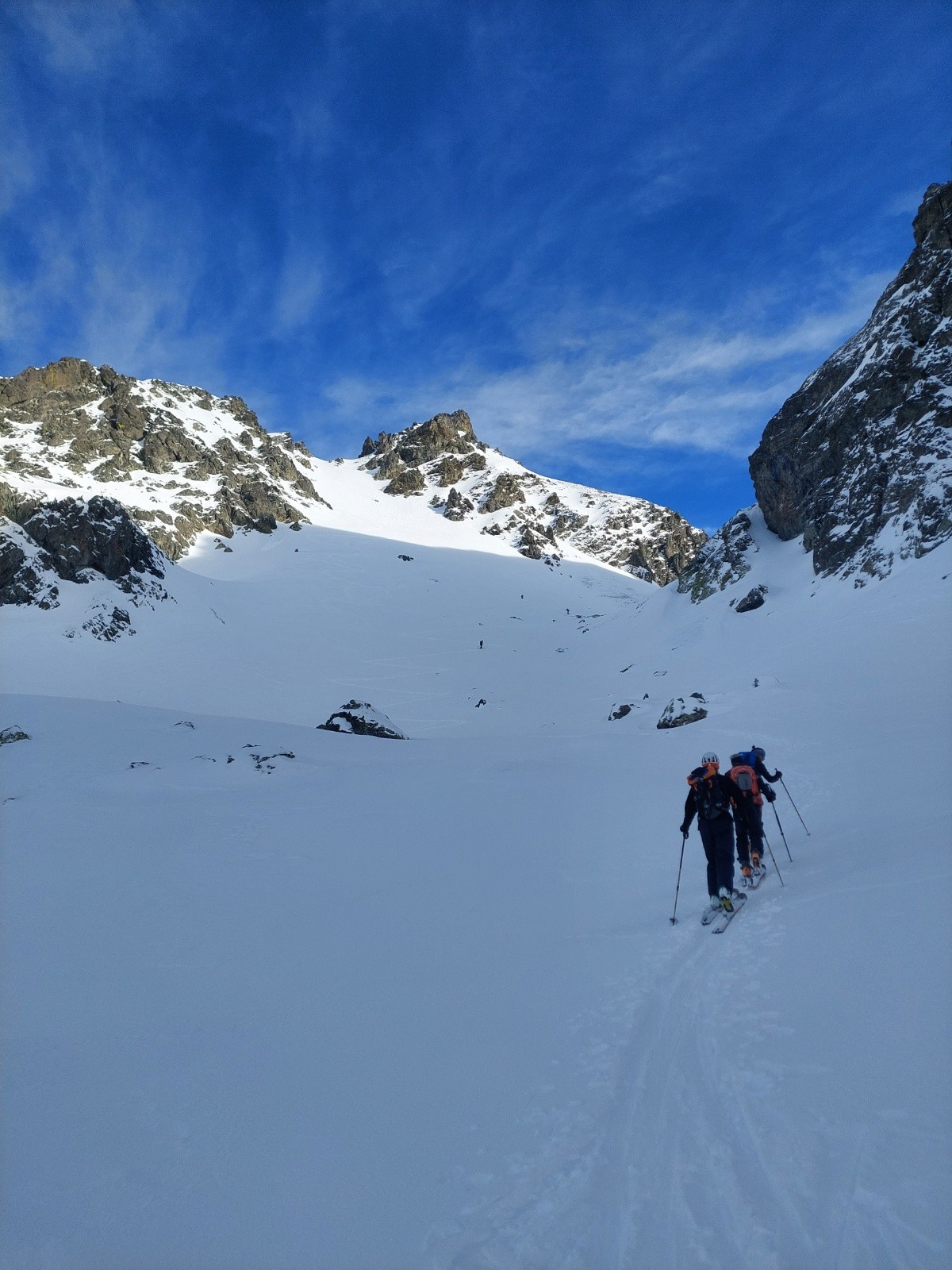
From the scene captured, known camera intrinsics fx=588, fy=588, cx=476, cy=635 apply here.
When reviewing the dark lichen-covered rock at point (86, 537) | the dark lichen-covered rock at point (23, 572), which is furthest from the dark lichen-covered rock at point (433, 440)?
the dark lichen-covered rock at point (23, 572)

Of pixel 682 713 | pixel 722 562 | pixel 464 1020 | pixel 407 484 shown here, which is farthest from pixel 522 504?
pixel 464 1020

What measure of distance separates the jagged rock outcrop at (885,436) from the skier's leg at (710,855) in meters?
22.7

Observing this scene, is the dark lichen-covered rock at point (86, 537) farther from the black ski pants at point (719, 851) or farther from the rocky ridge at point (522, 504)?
the rocky ridge at point (522, 504)

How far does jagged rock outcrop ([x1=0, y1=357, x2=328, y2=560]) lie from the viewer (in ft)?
208

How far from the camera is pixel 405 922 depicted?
611 cm

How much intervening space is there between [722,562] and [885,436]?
12.1 metres

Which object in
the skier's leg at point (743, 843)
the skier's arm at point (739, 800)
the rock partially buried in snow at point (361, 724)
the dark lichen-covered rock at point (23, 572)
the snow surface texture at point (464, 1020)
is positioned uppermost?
the dark lichen-covered rock at point (23, 572)

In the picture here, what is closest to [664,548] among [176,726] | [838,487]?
[838,487]

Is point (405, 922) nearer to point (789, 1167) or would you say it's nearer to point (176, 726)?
point (789, 1167)

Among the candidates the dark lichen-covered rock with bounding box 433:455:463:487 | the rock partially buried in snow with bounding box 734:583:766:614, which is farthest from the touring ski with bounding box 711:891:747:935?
the dark lichen-covered rock with bounding box 433:455:463:487

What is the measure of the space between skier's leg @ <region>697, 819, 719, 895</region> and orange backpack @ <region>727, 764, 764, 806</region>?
839 mm

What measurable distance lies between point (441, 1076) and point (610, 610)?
64716mm

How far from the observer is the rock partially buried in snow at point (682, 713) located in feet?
64.3

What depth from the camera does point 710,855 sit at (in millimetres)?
6477
